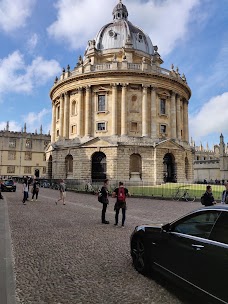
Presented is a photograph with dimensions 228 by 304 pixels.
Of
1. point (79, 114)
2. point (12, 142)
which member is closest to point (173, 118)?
point (79, 114)

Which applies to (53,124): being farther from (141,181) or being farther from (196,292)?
(196,292)

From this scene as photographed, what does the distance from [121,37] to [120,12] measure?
10431mm

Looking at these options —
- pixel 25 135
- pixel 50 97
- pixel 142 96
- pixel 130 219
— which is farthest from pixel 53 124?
pixel 130 219

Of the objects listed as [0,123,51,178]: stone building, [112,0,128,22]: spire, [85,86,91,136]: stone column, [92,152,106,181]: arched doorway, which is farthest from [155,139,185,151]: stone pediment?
[0,123,51,178]: stone building

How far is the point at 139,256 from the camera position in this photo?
547 centimetres

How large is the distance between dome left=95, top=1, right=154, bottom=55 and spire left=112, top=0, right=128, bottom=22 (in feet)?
16.3

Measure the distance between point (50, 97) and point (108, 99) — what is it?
15.1 meters

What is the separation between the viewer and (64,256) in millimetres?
6457

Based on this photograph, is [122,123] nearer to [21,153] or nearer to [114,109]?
[114,109]

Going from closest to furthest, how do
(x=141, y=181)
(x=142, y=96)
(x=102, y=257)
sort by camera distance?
(x=102, y=257) < (x=141, y=181) < (x=142, y=96)

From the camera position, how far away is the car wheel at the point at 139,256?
5.25m

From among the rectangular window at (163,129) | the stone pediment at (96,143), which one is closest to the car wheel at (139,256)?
the stone pediment at (96,143)

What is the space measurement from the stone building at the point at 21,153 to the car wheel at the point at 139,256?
67.0 m

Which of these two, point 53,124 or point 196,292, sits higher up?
point 53,124
